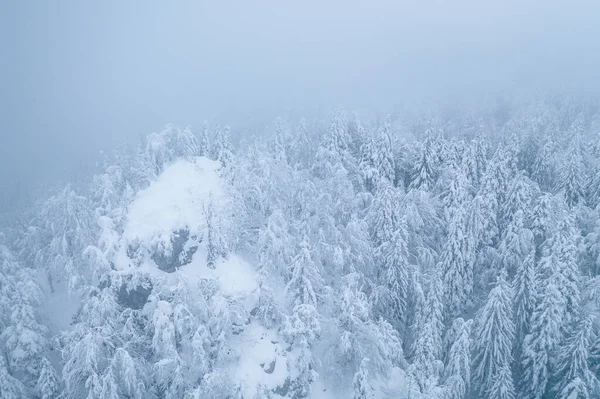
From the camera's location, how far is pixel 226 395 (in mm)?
25438

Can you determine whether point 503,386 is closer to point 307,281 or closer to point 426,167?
point 307,281

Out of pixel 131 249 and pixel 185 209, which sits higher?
pixel 185 209

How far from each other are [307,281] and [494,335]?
14.1m

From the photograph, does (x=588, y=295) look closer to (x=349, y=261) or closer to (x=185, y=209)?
(x=349, y=261)

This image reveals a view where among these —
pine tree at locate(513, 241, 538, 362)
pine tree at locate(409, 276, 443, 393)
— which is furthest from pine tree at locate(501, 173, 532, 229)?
pine tree at locate(409, 276, 443, 393)

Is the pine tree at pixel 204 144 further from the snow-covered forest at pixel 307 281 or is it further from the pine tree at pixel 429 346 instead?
the pine tree at pixel 429 346

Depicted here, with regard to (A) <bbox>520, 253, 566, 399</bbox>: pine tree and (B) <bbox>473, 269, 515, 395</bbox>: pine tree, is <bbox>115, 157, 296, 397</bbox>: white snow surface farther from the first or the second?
(A) <bbox>520, 253, 566, 399</bbox>: pine tree

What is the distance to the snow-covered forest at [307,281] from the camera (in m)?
26.0

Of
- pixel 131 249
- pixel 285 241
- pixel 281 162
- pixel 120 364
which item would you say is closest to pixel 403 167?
pixel 281 162

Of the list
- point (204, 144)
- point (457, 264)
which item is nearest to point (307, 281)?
point (457, 264)

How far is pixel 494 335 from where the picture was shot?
2777cm

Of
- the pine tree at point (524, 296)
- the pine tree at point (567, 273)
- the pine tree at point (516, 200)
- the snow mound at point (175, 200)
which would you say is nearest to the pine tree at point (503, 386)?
the pine tree at point (524, 296)

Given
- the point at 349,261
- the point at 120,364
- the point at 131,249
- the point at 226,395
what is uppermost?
the point at 131,249

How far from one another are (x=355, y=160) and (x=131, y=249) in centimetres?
2455
